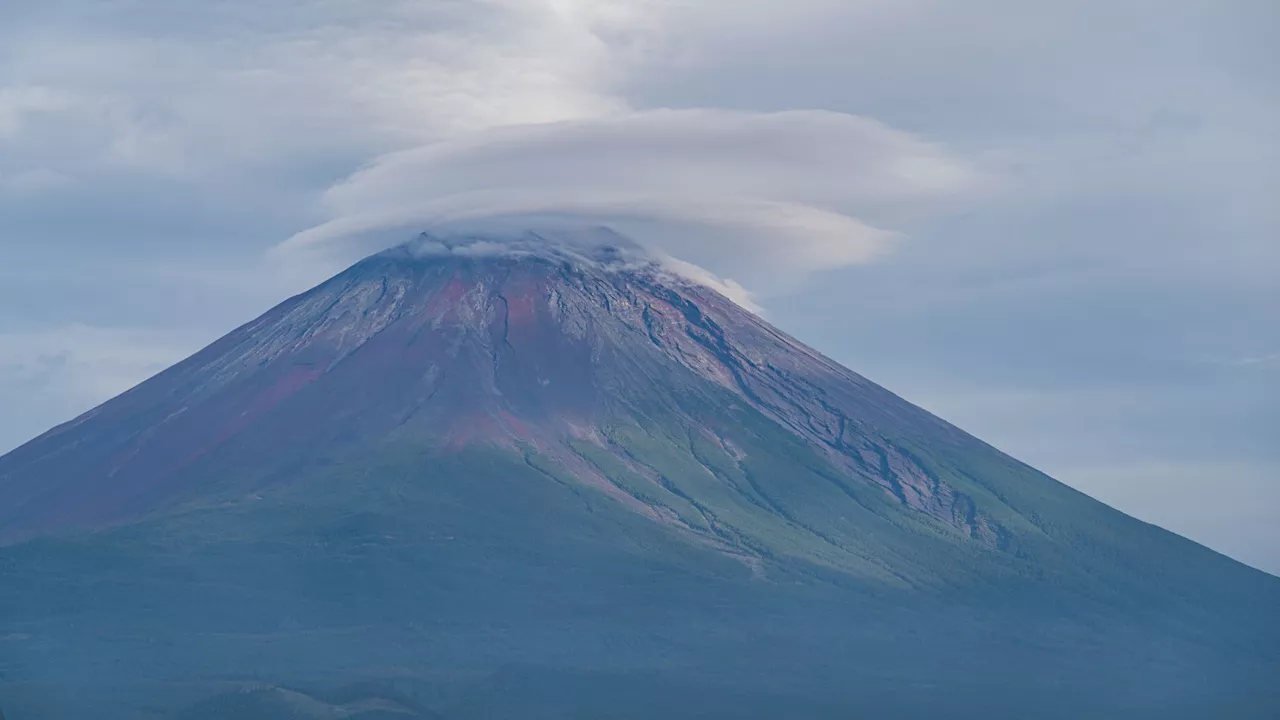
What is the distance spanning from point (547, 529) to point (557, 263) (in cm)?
4231

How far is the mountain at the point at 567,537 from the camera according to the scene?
425ft

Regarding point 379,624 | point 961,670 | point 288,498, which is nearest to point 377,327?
point 288,498

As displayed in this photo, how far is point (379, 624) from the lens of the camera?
135 meters

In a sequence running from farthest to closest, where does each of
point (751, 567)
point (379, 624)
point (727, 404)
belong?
point (727, 404) → point (751, 567) → point (379, 624)

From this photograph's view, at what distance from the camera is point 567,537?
146 metres

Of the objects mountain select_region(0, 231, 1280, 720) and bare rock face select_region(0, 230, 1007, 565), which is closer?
mountain select_region(0, 231, 1280, 720)

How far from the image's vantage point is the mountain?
130 metres

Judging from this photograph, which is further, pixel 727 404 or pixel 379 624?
pixel 727 404

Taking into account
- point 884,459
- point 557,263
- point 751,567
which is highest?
point 557,263

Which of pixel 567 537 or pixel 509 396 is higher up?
pixel 509 396

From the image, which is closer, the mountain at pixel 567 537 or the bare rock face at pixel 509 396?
the mountain at pixel 567 537

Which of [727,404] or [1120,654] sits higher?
[727,404]

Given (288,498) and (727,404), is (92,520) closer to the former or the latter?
(288,498)

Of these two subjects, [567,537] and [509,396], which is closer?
[567,537]
